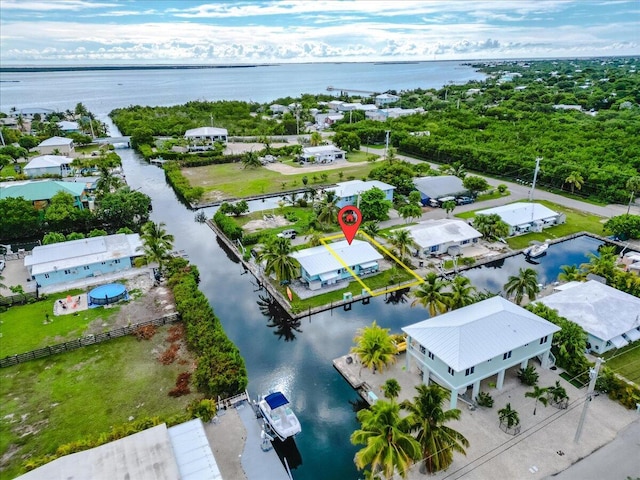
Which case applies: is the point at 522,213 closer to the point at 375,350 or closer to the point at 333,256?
the point at 333,256

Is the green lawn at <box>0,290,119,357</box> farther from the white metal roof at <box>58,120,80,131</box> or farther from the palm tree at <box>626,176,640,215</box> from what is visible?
the white metal roof at <box>58,120,80,131</box>

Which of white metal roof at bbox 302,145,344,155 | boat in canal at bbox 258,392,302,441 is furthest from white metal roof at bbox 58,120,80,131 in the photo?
boat in canal at bbox 258,392,302,441

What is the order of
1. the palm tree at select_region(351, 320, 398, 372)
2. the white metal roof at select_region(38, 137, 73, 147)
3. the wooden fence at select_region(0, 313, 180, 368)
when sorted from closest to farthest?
1. the palm tree at select_region(351, 320, 398, 372)
2. the wooden fence at select_region(0, 313, 180, 368)
3. the white metal roof at select_region(38, 137, 73, 147)

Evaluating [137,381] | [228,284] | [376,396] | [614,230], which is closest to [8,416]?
[137,381]

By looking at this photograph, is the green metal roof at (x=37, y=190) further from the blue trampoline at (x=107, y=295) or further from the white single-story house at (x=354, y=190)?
the white single-story house at (x=354, y=190)

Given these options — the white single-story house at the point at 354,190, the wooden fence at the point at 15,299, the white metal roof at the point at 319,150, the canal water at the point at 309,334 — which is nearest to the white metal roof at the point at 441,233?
the canal water at the point at 309,334

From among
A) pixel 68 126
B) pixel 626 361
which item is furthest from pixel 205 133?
pixel 626 361
